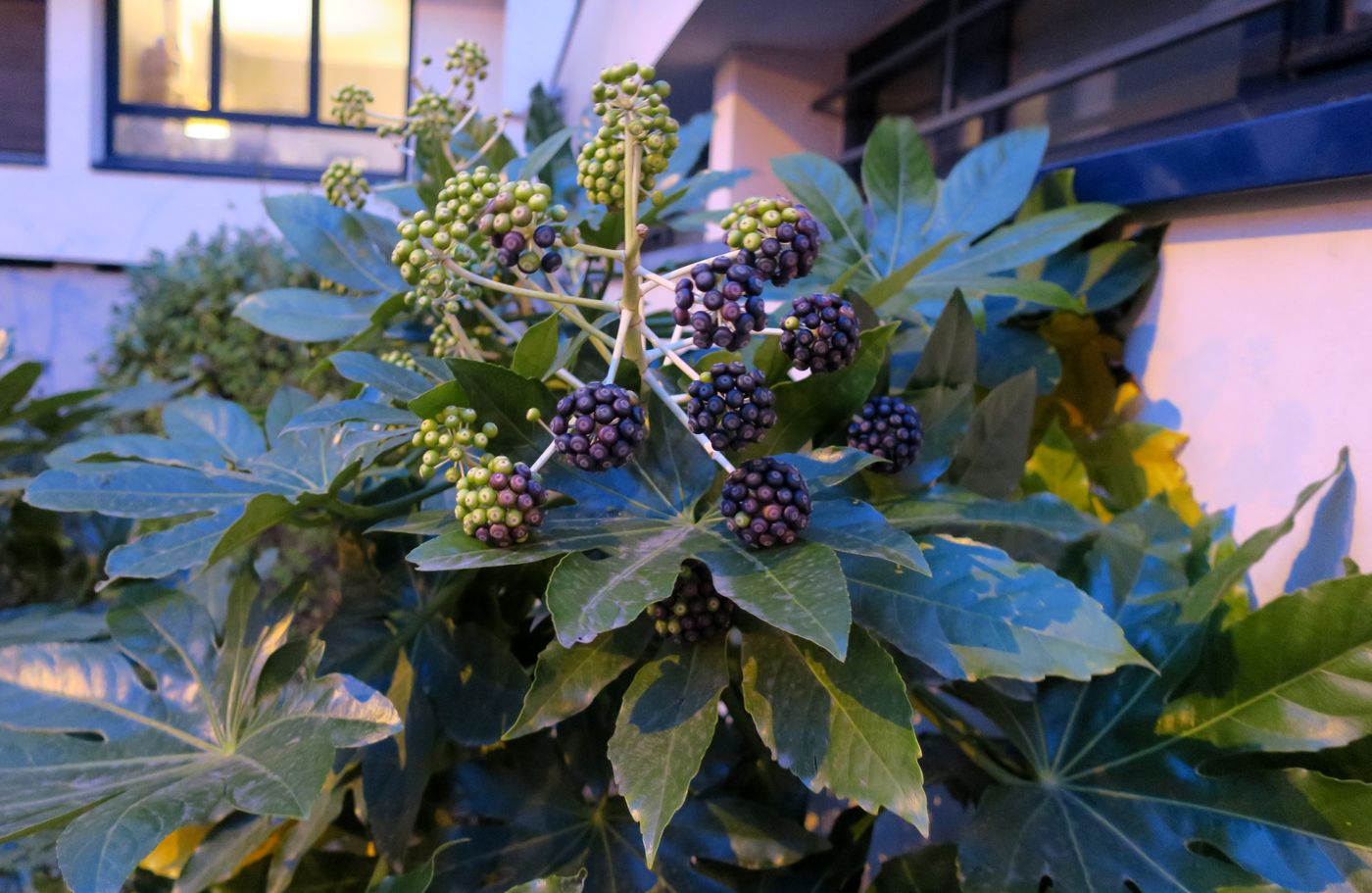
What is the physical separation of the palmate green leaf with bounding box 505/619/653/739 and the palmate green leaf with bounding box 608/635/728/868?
0.7 inches

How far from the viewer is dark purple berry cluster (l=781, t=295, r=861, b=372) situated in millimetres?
470

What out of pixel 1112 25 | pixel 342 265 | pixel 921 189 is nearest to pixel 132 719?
pixel 342 265

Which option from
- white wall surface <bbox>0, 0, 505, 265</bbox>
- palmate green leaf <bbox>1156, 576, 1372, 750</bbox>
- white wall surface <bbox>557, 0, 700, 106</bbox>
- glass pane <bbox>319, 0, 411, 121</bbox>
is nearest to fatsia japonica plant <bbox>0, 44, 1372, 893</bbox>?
palmate green leaf <bbox>1156, 576, 1372, 750</bbox>

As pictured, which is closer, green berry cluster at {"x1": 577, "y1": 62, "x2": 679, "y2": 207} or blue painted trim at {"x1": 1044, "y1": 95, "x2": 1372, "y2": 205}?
green berry cluster at {"x1": 577, "y1": 62, "x2": 679, "y2": 207}

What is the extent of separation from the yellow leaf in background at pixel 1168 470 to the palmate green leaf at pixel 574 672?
0.59 metres

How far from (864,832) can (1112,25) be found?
3.78ft

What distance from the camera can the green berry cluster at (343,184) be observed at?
846 millimetres

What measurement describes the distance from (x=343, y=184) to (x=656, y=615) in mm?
592

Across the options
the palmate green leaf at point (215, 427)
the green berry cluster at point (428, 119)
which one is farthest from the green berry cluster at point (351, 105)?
the palmate green leaf at point (215, 427)

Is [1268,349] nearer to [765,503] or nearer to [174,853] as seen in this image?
[765,503]

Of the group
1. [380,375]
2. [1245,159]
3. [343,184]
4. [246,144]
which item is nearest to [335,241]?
[343,184]

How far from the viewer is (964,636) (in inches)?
19.2

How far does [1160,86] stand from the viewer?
105cm

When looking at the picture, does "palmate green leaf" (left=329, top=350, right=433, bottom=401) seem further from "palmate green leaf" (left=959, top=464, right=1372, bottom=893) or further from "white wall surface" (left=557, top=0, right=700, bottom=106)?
"white wall surface" (left=557, top=0, right=700, bottom=106)
